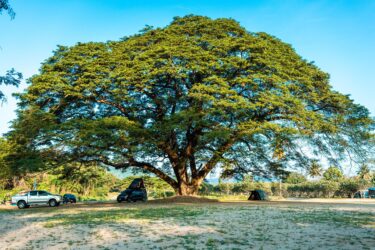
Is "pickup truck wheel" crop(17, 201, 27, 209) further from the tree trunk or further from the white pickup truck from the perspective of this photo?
the tree trunk

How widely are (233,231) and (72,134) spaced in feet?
48.3

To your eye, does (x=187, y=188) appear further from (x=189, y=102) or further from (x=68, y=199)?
(x=68, y=199)

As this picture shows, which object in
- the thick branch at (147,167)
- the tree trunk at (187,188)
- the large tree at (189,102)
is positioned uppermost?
the large tree at (189,102)

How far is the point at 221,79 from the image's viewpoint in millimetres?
21453

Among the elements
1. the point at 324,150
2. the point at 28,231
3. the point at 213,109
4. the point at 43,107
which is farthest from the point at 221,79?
the point at 28,231

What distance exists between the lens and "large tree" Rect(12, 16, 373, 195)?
2144cm

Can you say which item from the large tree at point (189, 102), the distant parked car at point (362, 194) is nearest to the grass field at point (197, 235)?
the large tree at point (189, 102)

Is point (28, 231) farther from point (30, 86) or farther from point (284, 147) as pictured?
point (284, 147)

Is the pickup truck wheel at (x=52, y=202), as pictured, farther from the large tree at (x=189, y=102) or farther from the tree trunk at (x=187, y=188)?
the tree trunk at (x=187, y=188)

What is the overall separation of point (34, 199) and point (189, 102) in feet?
44.3

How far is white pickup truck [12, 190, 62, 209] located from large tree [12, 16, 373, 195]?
435 cm

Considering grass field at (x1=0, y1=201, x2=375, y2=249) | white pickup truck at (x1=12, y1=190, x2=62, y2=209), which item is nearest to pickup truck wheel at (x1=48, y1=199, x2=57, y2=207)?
white pickup truck at (x1=12, y1=190, x2=62, y2=209)

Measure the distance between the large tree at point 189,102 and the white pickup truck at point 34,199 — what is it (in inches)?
171

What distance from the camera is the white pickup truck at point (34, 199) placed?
25.1 m
